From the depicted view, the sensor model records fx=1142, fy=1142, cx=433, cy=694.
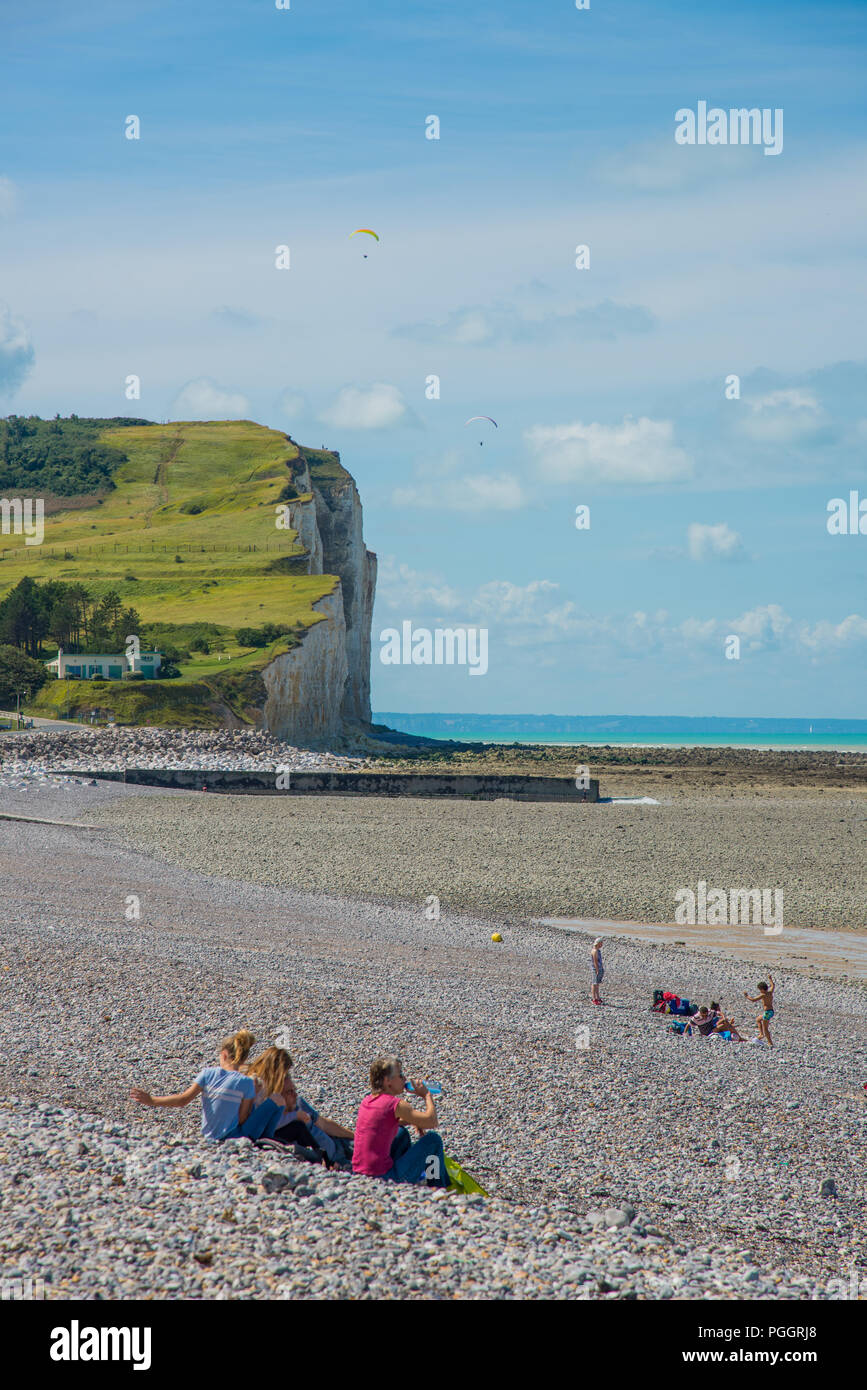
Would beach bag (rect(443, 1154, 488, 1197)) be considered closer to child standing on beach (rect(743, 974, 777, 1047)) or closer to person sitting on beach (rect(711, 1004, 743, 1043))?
person sitting on beach (rect(711, 1004, 743, 1043))

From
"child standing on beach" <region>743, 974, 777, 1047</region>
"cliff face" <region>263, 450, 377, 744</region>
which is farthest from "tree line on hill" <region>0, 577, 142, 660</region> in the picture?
"child standing on beach" <region>743, 974, 777, 1047</region>

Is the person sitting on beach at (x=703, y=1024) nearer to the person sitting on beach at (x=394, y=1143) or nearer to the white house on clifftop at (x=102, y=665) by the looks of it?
the person sitting on beach at (x=394, y=1143)

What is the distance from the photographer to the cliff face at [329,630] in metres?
70.9

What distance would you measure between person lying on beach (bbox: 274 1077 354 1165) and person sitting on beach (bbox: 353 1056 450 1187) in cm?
21

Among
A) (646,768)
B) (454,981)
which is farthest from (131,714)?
(454,981)

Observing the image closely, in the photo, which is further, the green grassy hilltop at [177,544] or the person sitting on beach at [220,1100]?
the green grassy hilltop at [177,544]

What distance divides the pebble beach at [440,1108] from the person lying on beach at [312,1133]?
0.57m

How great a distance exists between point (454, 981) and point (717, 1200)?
278 inches

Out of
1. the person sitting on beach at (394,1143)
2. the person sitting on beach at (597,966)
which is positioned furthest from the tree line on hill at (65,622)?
the person sitting on beach at (394,1143)

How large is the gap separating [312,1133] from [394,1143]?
58 cm

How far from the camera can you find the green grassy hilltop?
65062 millimetres

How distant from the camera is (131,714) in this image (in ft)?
200

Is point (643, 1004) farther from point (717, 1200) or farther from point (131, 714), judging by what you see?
point (131, 714)

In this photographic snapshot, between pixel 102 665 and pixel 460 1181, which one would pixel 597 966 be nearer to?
pixel 460 1181
